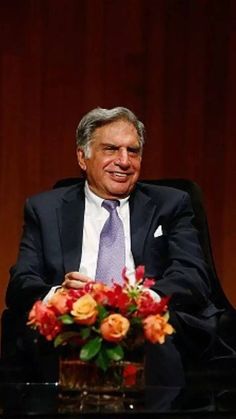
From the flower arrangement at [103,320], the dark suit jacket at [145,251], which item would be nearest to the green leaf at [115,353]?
the flower arrangement at [103,320]

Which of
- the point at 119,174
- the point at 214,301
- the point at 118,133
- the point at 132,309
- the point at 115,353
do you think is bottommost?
the point at 214,301

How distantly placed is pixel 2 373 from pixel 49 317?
78 cm

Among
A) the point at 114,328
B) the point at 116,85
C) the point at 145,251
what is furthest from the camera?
the point at 116,85

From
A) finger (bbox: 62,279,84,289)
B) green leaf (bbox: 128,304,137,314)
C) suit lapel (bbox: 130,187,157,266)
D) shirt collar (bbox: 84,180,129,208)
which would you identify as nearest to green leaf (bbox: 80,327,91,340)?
green leaf (bbox: 128,304,137,314)

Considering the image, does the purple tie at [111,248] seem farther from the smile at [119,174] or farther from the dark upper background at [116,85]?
the dark upper background at [116,85]

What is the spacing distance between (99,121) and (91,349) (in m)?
1.31

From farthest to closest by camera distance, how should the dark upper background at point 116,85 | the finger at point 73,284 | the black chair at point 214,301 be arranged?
the dark upper background at point 116,85
the black chair at point 214,301
the finger at point 73,284

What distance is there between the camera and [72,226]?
3701mm

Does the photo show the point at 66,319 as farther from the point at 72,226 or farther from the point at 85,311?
the point at 72,226

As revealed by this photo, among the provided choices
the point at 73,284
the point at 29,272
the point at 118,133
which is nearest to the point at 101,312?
the point at 73,284

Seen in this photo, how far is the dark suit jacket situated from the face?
0.33 ft

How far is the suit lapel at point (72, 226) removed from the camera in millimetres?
3625

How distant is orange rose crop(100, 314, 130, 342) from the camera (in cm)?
260

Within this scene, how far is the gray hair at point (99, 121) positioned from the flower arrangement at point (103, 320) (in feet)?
3.76
